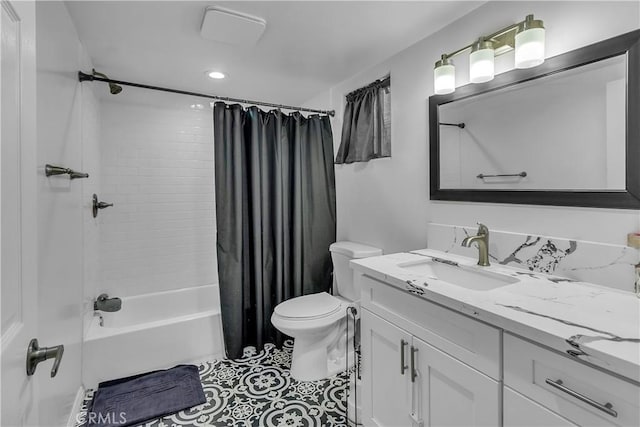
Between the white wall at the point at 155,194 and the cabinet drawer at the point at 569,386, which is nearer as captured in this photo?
the cabinet drawer at the point at 569,386

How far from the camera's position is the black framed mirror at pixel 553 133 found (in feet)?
3.79

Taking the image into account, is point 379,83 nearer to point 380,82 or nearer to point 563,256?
point 380,82

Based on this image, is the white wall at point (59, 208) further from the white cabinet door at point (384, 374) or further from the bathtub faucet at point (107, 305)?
the white cabinet door at point (384, 374)

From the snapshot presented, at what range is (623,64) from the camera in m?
1.15

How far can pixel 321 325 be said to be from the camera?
2025 millimetres

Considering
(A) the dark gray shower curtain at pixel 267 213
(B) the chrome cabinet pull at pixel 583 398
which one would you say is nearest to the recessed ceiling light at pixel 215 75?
(A) the dark gray shower curtain at pixel 267 213

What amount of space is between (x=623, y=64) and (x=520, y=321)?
3.33 feet

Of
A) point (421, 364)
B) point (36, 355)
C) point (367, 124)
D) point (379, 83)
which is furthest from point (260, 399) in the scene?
point (379, 83)

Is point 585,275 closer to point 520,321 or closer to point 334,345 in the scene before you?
point 520,321

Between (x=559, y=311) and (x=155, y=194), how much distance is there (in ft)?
9.94

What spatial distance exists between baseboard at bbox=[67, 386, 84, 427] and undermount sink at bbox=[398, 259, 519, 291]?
1.90 metres

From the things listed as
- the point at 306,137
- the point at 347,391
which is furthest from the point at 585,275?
the point at 306,137

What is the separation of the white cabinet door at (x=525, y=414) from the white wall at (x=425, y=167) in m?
0.71

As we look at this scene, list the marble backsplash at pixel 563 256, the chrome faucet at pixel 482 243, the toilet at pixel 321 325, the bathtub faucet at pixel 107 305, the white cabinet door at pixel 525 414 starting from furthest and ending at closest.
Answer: the bathtub faucet at pixel 107 305
the toilet at pixel 321 325
the chrome faucet at pixel 482 243
the marble backsplash at pixel 563 256
the white cabinet door at pixel 525 414
